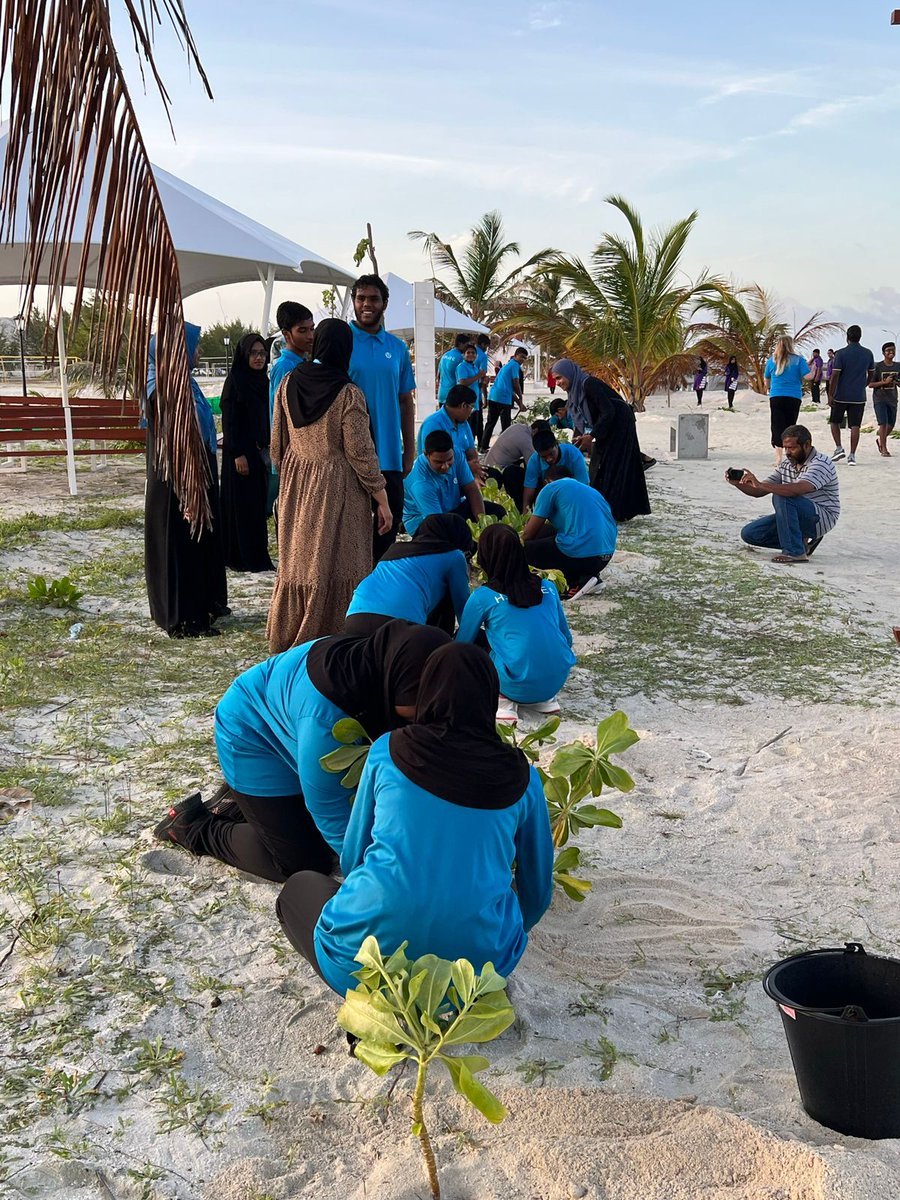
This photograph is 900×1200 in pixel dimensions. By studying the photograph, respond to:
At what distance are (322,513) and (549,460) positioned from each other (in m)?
2.60

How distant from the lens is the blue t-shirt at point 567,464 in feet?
23.6

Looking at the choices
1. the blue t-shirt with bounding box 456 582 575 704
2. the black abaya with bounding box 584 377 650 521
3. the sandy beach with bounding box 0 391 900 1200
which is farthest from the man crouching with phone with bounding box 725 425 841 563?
the blue t-shirt with bounding box 456 582 575 704

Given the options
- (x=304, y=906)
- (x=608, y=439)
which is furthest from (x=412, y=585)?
(x=608, y=439)

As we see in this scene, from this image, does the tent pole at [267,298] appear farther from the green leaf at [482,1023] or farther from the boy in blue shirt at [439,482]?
the green leaf at [482,1023]

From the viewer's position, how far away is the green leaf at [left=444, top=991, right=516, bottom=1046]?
197cm

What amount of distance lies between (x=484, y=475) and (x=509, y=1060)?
6.03 meters

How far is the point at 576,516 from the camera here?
21.2 feet

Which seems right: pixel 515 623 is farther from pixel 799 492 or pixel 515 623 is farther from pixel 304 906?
pixel 799 492

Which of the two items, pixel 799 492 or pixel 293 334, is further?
pixel 799 492

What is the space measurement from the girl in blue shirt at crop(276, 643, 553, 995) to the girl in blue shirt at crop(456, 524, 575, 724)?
7.16 ft

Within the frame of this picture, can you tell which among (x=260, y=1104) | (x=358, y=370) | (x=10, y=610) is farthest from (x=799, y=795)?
(x=10, y=610)

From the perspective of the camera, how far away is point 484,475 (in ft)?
26.7

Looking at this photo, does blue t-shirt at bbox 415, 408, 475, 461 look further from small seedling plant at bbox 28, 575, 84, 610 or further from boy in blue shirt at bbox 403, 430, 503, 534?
small seedling plant at bbox 28, 575, 84, 610

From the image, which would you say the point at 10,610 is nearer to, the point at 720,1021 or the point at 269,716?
the point at 269,716
